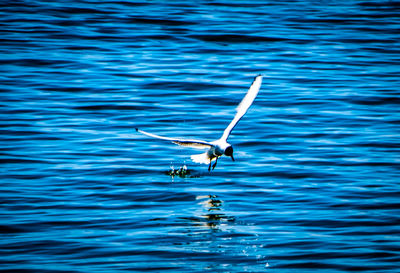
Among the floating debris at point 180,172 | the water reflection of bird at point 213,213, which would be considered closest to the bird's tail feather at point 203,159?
the water reflection of bird at point 213,213

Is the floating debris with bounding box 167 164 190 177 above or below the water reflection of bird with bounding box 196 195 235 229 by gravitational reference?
above

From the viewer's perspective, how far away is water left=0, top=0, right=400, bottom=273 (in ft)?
26.7

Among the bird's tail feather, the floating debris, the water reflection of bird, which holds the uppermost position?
the bird's tail feather

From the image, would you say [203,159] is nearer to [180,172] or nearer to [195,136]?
[180,172]

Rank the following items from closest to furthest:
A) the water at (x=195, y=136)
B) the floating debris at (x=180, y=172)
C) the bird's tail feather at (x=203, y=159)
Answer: the water at (x=195, y=136), the bird's tail feather at (x=203, y=159), the floating debris at (x=180, y=172)

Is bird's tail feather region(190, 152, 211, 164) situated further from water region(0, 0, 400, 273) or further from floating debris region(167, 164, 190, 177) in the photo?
floating debris region(167, 164, 190, 177)

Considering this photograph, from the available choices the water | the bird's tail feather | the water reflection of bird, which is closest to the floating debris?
the water

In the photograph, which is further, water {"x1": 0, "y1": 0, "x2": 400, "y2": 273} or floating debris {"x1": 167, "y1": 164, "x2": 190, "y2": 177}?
floating debris {"x1": 167, "y1": 164, "x2": 190, "y2": 177}

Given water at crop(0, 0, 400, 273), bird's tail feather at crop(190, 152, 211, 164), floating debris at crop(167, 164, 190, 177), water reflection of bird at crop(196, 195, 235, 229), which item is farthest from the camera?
floating debris at crop(167, 164, 190, 177)

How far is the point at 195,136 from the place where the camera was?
41.1 feet

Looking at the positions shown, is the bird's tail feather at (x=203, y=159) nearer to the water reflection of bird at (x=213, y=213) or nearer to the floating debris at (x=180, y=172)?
the water reflection of bird at (x=213, y=213)

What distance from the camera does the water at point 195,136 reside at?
8.13 meters

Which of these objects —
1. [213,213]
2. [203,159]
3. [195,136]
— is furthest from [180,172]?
[213,213]

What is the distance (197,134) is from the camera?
12.6 metres
